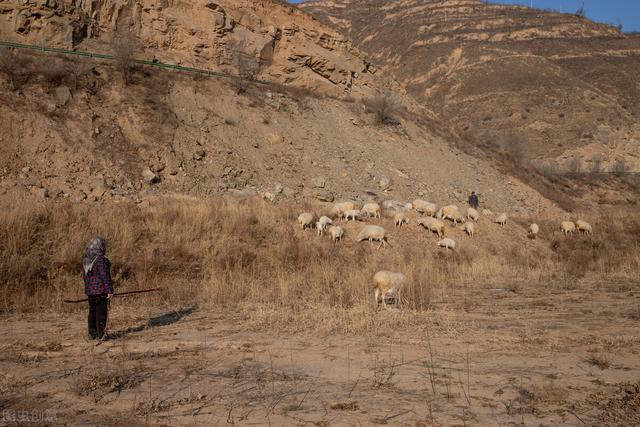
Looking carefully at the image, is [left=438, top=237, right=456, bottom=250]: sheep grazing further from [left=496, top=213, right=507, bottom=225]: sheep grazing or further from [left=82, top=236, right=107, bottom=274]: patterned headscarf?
[left=82, top=236, right=107, bottom=274]: patterned headscarf

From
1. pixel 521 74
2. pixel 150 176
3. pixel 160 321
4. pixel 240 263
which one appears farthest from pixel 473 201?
pixel 521 74

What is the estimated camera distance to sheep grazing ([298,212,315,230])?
1409 centimetres

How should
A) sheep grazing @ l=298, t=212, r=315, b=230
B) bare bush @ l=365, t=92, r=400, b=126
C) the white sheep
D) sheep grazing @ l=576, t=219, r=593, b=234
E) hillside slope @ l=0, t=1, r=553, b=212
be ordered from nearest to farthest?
sheep grazing @ l=298, t=212, r=315, b=230
hillside slope @ l=0, t=1, r=553, b=212
the white sheep
sheep grazing @ l=576, t=219, r=593, b=234
bare bush @ l=365, t=92, r=400, b=126

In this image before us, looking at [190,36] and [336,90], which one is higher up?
[190,36]

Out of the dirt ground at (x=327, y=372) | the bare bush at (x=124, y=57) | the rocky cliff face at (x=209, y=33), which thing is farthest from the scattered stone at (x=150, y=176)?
the dirt ground at (x=327, y=372)

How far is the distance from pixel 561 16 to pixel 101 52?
7097 centimetres

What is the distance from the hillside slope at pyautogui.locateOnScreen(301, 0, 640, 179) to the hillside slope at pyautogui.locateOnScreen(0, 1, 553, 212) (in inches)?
295

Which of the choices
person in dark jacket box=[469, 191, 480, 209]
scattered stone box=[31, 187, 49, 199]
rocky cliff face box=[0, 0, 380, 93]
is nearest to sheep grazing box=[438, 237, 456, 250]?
person in dark jacket box=[469, 191, 480, 209]

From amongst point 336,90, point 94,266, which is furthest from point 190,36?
point 94,266

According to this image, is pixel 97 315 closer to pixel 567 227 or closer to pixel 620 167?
pixel 567 227

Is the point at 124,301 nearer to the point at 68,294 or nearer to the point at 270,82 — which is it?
the point at 68,294

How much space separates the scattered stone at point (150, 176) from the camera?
1647 cm

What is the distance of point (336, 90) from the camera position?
28203 mm

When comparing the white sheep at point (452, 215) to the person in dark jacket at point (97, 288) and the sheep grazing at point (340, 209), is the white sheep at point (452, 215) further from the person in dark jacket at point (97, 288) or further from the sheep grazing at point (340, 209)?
the person in dark jacket at point (97, 288)
